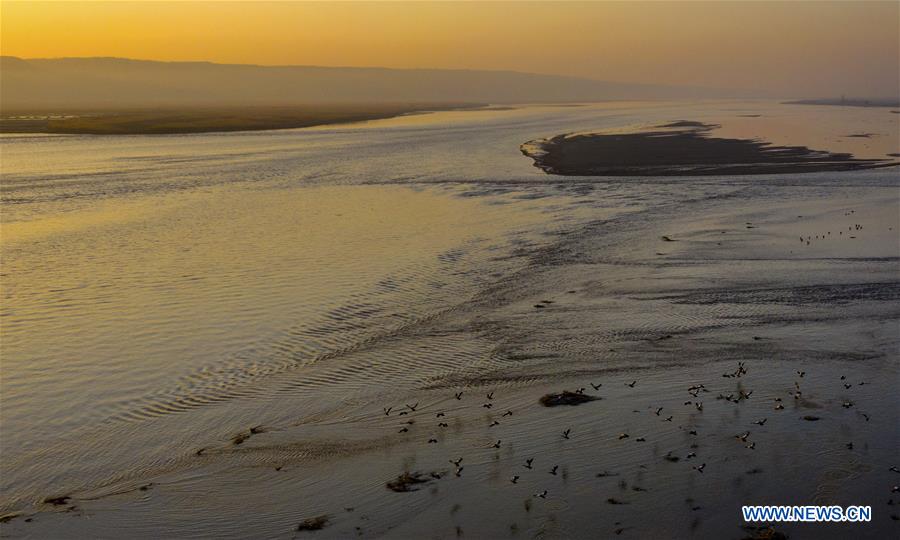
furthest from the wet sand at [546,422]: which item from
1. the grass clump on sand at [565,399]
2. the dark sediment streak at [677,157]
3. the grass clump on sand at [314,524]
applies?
the dark sediment streak at [677,157]

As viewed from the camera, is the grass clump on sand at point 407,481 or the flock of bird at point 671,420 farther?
the flock of bird at point 671,420

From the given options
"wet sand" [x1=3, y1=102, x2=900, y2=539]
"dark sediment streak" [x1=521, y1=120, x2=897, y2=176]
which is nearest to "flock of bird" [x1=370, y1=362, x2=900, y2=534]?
"wet sand" [x1=3, y1=102, x2=900, y2=539]

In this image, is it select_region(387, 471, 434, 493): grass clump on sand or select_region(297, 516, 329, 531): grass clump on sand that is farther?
select_region(387, 471, 434, 493): grass clump on sand

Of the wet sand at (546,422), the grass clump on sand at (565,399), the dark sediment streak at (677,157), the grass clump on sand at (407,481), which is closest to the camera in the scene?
the wet sand at (546,422)

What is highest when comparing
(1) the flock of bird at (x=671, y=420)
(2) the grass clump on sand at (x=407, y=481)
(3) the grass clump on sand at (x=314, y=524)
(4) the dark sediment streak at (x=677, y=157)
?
(4) the dark sediment streak at (x=677, y=157)

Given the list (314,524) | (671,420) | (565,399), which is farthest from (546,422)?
(314,524)

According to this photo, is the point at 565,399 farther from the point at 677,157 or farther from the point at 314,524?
the point at 677,157

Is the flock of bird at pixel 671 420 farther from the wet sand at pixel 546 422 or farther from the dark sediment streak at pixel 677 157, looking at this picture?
the dark sediment streak at pixel 677 157

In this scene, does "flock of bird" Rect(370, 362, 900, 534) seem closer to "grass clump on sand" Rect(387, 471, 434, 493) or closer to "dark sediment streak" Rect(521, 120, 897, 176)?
"grass clump on sand" Rect(387, 471, 434, 493)
